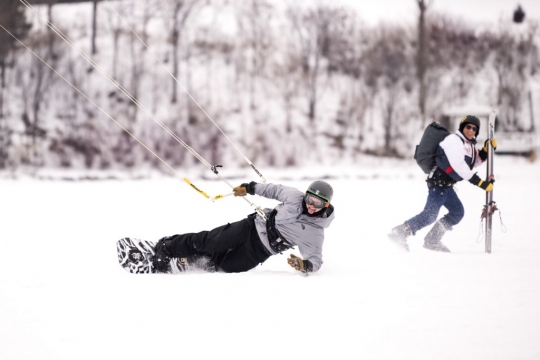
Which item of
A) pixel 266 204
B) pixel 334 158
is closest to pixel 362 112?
pixel 334 158

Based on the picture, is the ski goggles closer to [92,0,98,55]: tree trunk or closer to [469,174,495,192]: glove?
[469,174,495,192]: glove

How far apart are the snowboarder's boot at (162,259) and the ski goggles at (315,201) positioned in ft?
4.67

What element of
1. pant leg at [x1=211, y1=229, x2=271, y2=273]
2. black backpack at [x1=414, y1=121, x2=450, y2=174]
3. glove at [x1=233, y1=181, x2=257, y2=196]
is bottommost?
pant leg at [x1=211, y1=229, x2=271, y2=273]

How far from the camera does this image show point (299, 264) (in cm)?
464

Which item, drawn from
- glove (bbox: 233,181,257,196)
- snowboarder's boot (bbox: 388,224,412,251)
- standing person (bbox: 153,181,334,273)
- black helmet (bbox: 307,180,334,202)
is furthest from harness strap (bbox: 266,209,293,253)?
snowboarder's boot (bbox: 388,224,412,251)

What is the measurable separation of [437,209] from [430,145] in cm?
71

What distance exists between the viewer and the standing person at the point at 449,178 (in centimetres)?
583

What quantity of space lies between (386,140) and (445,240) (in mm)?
18404

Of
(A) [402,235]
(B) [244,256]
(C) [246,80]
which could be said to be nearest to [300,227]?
(B) [244,256]

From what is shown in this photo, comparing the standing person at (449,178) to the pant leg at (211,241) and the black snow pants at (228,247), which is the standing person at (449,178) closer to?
the black snow pants at (228,247)

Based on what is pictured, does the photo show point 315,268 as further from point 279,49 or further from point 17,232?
point 279,49

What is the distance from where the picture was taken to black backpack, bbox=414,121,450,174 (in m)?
6.06

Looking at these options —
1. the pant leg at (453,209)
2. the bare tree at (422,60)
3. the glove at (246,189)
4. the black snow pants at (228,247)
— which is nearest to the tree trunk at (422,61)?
the bare tree at (422,60)

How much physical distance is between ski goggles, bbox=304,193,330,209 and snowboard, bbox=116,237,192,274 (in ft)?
4.20
